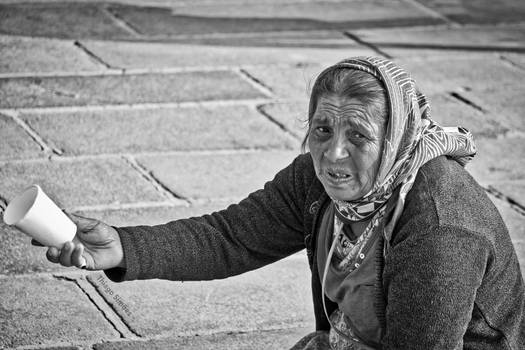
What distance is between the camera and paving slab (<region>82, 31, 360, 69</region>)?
6207 millimetres

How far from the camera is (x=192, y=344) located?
3477 mm

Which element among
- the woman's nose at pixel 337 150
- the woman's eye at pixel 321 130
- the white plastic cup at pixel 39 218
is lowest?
the white plastic cup at pixel 39 218

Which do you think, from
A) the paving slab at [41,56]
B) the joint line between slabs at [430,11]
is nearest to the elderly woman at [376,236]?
the paving slab at [41,56]

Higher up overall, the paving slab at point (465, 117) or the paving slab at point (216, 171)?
the paving slab at point (465, 117)

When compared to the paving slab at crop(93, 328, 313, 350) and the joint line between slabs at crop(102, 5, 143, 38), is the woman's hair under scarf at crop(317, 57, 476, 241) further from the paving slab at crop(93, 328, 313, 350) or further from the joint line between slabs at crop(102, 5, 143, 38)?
the joint line between slabs at crop(102, 5, 143, 38)

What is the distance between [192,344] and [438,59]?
12.4ft

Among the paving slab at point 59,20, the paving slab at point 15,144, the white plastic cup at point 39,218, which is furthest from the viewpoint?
the paving slab at point 59,20

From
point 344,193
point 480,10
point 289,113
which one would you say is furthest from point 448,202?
point 480,10

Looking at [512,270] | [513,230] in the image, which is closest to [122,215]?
[513,230]

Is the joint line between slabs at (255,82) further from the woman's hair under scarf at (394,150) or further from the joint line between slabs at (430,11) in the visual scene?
the woman's hair under scarf at (394,150)

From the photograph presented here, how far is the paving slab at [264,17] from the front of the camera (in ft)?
22.7

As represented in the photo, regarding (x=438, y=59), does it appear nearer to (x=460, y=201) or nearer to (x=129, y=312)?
(x=129, y=312)

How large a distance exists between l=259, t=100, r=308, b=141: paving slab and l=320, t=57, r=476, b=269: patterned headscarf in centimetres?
278

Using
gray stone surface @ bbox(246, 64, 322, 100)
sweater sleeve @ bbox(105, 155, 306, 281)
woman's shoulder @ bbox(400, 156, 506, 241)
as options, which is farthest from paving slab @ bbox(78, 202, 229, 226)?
woman's shoulder @ bbox(400, 156, 506, 241)
